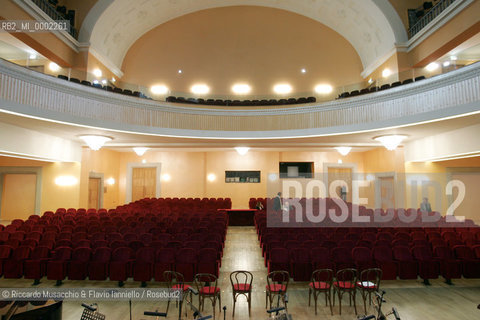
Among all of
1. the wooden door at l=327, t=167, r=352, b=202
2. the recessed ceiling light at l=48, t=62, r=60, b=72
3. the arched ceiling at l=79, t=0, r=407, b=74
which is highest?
the arched ceiling at l=79, t=0, r=407, b=74

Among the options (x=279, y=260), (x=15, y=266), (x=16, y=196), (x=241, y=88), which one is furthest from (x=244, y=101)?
(x=16, y=196)

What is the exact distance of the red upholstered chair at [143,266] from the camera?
625 cm

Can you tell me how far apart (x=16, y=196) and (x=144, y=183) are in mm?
6682

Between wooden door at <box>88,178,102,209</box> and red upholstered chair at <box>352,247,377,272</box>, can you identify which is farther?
wooden door at <box>88,178,102,209</box>

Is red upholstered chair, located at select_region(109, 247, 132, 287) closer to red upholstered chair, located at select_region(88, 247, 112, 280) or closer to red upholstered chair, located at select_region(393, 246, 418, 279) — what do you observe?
red upholstered chair, located at select_region(88, 247, 112, 280)

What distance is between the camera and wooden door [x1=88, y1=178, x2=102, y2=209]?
15695mm

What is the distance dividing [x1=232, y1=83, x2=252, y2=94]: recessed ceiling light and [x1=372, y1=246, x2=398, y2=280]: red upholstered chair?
13.1 metres

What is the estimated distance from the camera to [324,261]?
6344 millimetres

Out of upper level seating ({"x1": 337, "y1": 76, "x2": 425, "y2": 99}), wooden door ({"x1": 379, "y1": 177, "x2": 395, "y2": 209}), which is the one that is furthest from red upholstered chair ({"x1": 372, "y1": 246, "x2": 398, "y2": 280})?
wooden door ({"x1": 379, "y1": 177, "x2": 395, "y2": 209})

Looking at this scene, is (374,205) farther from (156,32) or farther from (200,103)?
(156,32)

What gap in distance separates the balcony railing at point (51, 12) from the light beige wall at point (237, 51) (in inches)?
150

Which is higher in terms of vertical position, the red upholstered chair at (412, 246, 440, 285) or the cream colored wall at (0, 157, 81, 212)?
the cream colored wall at (0, 157, 81, 212)

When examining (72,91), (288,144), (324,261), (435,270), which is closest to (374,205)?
(288,144)

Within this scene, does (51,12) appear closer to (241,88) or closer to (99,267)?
(241,88)
